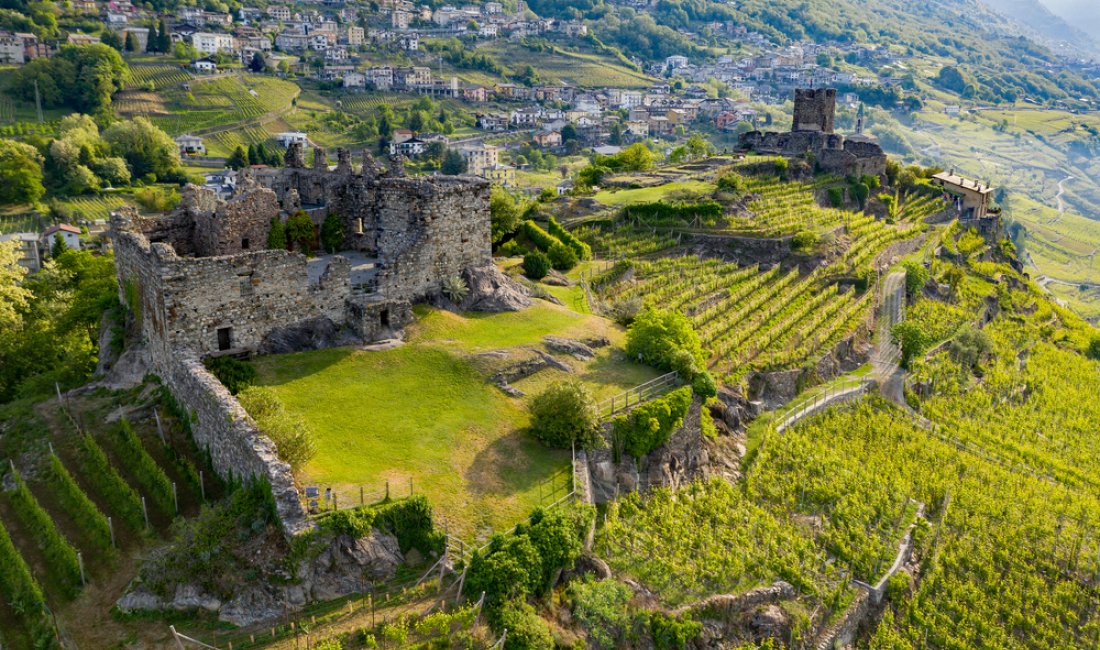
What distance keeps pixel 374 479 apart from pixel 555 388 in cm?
612

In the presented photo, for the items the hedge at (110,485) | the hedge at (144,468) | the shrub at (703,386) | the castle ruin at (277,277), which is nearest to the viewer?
the hedge at (110,485)

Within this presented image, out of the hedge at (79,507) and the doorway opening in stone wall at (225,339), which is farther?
the doorway opening in stone wall at (225,339)

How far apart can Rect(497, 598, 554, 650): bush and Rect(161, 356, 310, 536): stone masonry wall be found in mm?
4820

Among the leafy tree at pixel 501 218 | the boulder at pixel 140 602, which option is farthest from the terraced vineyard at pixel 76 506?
the leafy tree at pixel 501 218

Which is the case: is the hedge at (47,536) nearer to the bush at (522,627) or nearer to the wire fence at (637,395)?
the bush at (522,627)

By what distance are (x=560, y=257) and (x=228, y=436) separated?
2199 cm

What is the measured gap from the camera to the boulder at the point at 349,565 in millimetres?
17688

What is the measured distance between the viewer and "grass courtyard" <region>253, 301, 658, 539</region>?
20.5 metres

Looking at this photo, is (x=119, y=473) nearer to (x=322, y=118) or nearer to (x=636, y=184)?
(x=636, y=184)

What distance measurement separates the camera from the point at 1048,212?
6161 inches

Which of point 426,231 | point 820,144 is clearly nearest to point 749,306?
point 426,231

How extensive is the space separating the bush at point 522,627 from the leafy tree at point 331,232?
19007 mm

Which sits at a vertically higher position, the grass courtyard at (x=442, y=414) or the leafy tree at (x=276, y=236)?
the leafy tree at (x=276, y=236)

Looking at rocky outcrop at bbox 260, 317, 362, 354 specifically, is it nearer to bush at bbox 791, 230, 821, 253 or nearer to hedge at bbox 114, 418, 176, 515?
hedge at bbox 114, 418, 176, 515
